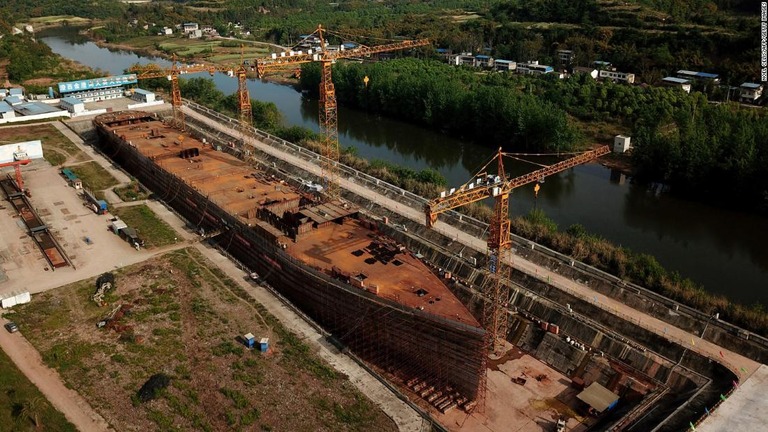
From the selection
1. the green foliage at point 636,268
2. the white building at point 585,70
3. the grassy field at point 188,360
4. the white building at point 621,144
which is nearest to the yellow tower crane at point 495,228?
the grassy field at point 188,360

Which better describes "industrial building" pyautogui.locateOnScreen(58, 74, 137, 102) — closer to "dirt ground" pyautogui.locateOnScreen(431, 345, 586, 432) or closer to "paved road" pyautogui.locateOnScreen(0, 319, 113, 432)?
"paved road" pyautogui.locateOnScreen(0, 319, 113, 432)

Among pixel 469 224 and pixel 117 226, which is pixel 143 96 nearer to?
pixel 117 226

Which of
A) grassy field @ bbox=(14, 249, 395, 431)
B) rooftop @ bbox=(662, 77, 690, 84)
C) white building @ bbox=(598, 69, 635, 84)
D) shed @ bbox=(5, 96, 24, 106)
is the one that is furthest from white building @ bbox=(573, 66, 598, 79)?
shed @ bbox=(5, 96, 24, 106)

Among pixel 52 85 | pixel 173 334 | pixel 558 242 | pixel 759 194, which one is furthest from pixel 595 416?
pixel 52 85

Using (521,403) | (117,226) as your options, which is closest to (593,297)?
(521,403)

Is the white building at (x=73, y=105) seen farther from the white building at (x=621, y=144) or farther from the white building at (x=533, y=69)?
the white building at (x=533, y=69)

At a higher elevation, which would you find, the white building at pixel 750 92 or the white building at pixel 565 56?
the white building at pixel 565 56
